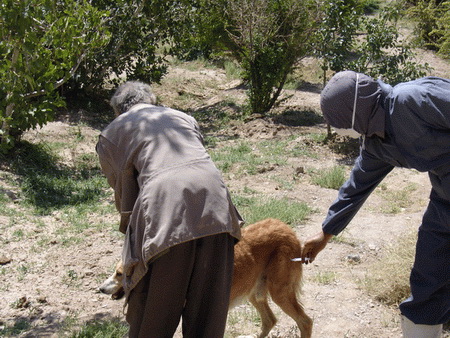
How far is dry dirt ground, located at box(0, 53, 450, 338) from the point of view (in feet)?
15.6

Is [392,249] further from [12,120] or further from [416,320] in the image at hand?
[12,120]

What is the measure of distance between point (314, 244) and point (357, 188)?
57 centimetres

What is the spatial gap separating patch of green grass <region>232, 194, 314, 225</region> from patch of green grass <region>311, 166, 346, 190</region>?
964 mm

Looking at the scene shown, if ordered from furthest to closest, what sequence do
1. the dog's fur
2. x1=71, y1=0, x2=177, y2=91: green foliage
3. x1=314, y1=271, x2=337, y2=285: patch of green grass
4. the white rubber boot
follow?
x1=71, y1=0, x2=177, y2=91: green foliage → x1=314, y1=271, x2=337, y2=285: patch of green grass → the dog's fur → the white rubber boot

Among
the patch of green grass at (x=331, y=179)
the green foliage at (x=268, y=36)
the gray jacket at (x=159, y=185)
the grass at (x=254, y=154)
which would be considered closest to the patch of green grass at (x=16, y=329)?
the gray jacket at (x=159, y=185)

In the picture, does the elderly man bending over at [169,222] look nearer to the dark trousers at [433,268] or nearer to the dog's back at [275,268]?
the dog's back at [275,268]

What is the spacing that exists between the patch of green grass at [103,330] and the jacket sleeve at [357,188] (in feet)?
5.93

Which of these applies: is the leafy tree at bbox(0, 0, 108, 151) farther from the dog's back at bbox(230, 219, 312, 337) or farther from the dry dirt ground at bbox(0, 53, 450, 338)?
the dog's back at bbox(230, 219, 312, 337)

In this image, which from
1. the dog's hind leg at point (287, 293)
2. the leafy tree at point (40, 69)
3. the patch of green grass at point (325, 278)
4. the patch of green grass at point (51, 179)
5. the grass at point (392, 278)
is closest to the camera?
the dog's hind leg at point (287, 293)

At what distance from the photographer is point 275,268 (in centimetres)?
454

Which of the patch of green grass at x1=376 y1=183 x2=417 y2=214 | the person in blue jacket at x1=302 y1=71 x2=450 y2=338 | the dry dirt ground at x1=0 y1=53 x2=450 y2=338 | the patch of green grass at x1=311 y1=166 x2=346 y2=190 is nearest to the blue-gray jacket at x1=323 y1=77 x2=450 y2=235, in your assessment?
the person in blue jacket at x1=302 y1=71 x2=450 y2=338

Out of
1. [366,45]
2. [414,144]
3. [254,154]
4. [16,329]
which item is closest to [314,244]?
[414,144]

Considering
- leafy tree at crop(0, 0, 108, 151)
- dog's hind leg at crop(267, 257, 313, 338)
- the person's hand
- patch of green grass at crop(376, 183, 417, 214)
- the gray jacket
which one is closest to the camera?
the gray jacket

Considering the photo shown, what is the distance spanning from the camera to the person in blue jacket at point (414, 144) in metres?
2.93
